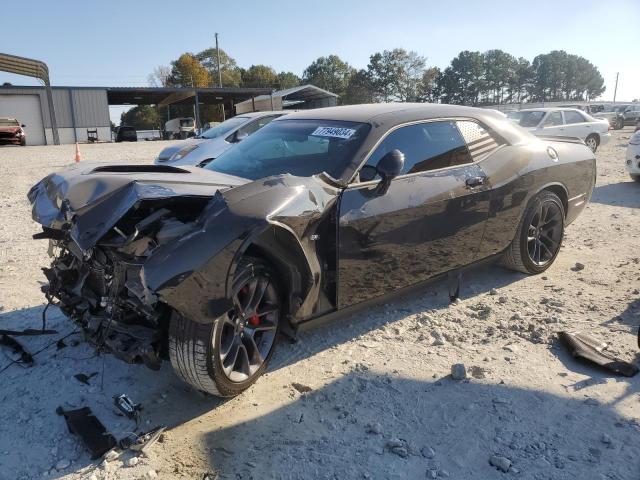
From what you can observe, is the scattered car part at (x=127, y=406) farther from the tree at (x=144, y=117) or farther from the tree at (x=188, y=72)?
the tree at (x=144, y=117)

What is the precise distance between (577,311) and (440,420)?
2057 millimetres

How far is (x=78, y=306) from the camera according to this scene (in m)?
3.10

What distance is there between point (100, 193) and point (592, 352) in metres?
3.31

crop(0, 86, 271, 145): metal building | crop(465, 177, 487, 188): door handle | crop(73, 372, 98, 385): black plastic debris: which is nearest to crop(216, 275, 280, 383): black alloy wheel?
crop(73, 372, 98, 385): black plastic debris

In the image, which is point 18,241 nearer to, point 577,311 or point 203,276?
point 203,276

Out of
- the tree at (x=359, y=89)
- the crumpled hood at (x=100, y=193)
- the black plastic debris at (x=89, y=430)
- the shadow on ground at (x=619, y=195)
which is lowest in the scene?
the black plastic debris at (x=89, y=430)

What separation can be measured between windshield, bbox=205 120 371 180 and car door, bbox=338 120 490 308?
0.21 metres

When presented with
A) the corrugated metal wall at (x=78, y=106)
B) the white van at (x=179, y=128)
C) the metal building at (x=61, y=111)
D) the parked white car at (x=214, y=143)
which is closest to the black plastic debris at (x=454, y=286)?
the parked white car at (x=214, y=143)

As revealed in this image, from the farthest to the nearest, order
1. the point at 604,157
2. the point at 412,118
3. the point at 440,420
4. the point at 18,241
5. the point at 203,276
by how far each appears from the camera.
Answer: the point at 604,157
the point at 18,241
the point at 412,118
the point at 440,420
the point at 203,276

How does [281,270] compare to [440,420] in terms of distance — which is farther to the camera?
[281,270]

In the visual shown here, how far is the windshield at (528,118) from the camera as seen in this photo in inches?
525

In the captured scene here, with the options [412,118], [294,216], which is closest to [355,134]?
[412,118]

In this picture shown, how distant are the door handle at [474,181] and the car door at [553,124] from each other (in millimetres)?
10542

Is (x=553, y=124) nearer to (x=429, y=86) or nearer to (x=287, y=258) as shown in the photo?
(x=287, y=258)
